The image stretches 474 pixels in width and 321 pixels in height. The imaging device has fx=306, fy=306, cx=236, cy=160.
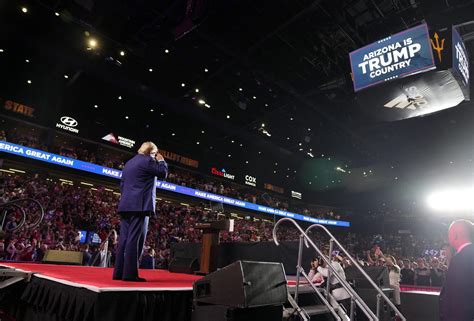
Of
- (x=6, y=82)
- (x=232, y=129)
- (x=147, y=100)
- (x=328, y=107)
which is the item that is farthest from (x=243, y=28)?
(x=6, y=82)

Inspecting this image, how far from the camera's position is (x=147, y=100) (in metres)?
16.8

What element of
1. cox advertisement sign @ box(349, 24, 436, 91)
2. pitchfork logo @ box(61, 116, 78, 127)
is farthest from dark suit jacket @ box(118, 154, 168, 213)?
pitchfork logo @ box(61, 116, 78, 127)

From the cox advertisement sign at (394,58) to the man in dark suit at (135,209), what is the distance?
392 centimetres

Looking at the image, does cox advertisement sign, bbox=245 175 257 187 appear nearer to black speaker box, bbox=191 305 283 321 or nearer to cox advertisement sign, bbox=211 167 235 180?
cox advertisement sign, bbox=211 167 235 180

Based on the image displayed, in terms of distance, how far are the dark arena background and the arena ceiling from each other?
81 millimetres

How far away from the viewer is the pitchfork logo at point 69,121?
50.6ft

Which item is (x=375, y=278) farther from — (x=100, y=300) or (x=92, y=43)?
(x=92, y=43)

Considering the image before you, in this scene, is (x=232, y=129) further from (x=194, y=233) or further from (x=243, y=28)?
(x=243, y=28)

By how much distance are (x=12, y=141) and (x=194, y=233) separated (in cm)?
915

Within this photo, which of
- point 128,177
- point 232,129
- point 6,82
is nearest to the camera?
point 128,177

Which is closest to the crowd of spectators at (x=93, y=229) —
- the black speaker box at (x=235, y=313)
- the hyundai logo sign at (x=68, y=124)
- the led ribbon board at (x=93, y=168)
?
the led ribbon board at (x=93, y=168)

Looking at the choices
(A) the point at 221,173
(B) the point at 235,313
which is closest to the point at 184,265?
(B) the point at 235,313

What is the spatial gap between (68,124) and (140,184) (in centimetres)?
1457

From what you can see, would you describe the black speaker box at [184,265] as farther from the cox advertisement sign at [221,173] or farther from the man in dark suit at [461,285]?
the cox advertisement sign at [221,173]
